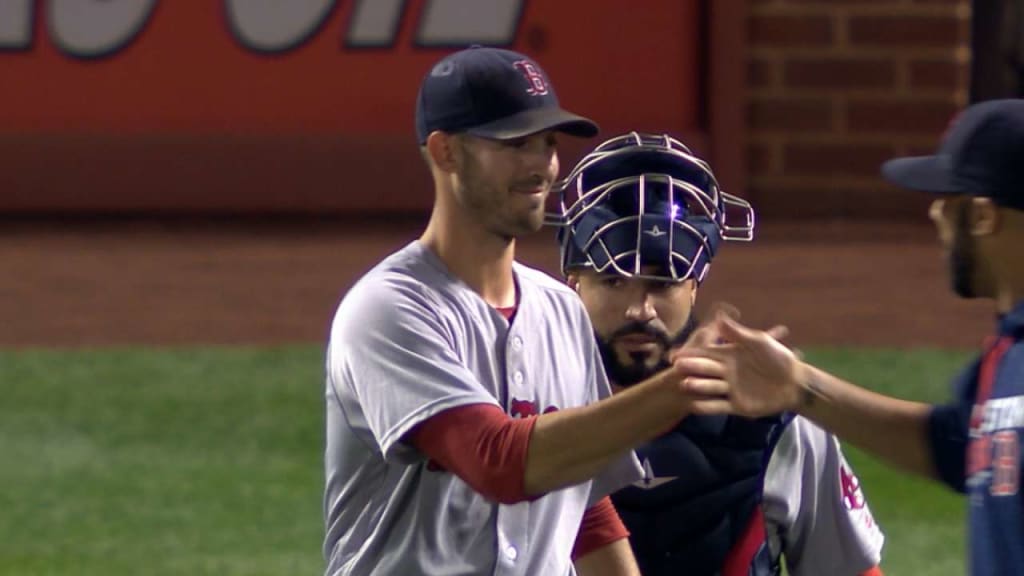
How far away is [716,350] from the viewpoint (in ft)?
12.0

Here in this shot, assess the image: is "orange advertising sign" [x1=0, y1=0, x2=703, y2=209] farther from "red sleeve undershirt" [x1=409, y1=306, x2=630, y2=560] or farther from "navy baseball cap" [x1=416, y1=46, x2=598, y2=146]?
"red sleeve undershirt" [x1=409, y1=306, x2=630, y2=560]

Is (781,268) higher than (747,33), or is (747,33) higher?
(747,33)

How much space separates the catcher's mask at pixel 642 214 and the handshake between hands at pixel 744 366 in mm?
428

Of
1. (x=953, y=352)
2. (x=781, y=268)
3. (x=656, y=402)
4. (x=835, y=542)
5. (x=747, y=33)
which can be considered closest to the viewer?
(x=656, y=402)

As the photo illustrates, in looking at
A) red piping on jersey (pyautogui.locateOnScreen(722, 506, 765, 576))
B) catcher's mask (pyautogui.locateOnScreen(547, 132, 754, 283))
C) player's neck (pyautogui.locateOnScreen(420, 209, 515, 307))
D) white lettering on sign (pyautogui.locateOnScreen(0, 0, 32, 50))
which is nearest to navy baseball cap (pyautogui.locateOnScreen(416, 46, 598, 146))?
player's neck (pyautogui.locateOnScreen(420, 209, 515, 307))

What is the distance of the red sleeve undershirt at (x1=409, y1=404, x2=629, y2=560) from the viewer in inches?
139

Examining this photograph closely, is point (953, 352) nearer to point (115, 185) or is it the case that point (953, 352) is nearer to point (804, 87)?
point (804, 87)

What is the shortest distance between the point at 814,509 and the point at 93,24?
11457mm

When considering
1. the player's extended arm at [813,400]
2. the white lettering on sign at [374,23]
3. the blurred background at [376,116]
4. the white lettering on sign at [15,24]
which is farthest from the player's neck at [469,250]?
the white lettering on sign at [15,24]

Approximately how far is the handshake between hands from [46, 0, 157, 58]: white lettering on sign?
38.3 feet

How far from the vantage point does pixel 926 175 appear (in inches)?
139

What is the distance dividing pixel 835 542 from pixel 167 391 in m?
6.71

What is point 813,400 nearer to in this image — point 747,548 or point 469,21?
point 747,548

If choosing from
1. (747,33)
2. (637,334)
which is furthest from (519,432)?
(747,33)
